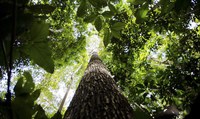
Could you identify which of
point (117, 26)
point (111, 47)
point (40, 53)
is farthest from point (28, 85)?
point (111, 47)

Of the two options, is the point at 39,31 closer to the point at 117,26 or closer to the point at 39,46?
the point at 39,46

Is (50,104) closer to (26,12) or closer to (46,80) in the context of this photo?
(46,80)

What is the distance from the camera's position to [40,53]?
0.61 m

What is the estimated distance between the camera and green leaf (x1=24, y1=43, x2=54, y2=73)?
595 mm

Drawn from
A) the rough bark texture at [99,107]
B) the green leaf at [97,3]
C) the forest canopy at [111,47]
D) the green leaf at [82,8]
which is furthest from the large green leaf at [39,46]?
the rough bark texture at [99,107]

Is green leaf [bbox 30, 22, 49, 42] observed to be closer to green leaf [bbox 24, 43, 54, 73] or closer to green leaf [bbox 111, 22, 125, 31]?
green leaf [bbox 24, 43, 54, 73]

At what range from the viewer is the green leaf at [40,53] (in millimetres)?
595

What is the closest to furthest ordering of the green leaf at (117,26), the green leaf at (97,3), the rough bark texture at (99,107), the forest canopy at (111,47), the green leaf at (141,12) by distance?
the forest canopy at (111,47), the green leaf at (97,3), the green leaf at (141,12), the green leaf at (117,26), the rough bark texture at (99,107)

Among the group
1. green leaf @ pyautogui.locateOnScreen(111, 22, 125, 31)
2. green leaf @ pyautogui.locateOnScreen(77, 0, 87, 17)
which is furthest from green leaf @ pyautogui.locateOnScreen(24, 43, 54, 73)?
green leaf @ pyautogui.locateOnScreen(111, 22, 125, 31)

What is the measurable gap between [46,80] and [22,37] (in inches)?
559

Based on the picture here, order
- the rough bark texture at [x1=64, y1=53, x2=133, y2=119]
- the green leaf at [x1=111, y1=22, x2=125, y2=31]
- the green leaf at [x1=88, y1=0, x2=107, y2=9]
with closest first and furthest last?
the green leaf at [x1=88, y1=0, x2=107, y2=9] < the green leaf at [x1=111, y1=22, x2=125, y2=31] < the rough bark texture at [x1=64, y1=53, x2=133, y2=119]

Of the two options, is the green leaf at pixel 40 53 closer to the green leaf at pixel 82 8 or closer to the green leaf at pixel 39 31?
the green leaf at pixel 39 31

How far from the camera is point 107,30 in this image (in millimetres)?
1383

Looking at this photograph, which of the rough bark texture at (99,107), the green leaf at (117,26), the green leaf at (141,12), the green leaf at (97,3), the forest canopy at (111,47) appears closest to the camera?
the forest canopy at (111,47)
